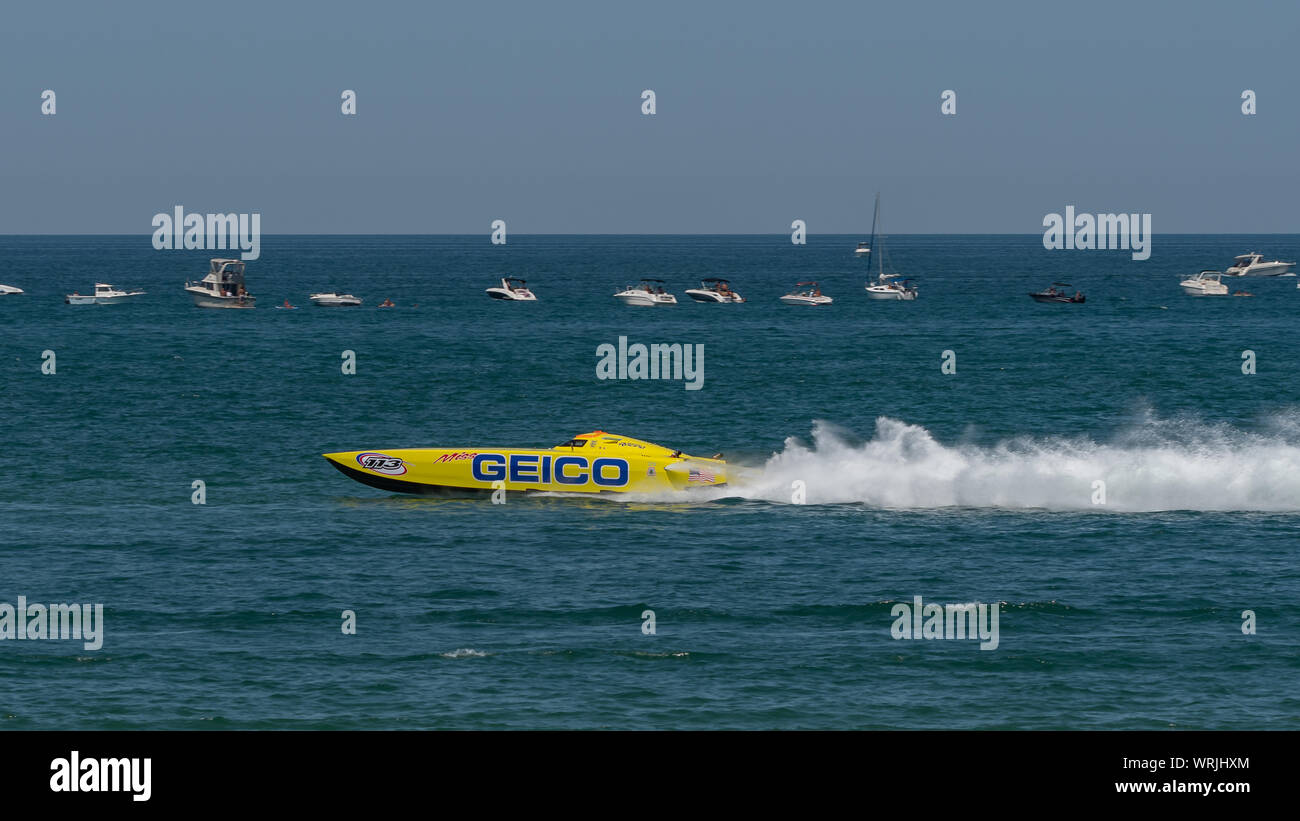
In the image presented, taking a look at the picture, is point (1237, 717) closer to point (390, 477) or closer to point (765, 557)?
point (765, 557)

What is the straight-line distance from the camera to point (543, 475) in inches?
1705

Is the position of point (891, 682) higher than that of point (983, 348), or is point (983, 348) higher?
point (983, 348)

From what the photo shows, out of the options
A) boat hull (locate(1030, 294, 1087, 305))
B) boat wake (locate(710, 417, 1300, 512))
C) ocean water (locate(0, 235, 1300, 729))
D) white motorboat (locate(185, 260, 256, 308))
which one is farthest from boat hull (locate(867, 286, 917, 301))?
boat wake (locate(710, 417, 1300, 512))

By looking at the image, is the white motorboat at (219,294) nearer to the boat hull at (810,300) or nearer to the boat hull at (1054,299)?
the boat hull at (810,300)

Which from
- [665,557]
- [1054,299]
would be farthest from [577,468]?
[1054,299]

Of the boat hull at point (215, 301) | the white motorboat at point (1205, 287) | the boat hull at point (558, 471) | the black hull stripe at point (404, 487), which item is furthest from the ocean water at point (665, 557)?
the white motorboat at point (1205, 287)

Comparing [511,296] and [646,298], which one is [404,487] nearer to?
[646,298]

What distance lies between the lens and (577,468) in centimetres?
4316

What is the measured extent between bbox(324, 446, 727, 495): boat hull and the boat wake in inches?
50.6

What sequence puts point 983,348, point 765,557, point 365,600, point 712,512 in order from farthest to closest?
point 983,348
point 712,512
point 765,557
point 365,600

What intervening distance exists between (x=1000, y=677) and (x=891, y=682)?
7.04ft

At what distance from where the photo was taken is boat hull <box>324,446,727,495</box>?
4325 cm

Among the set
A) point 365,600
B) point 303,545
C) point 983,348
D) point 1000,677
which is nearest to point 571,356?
point 983,348

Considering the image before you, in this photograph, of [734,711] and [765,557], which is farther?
[765,557]
